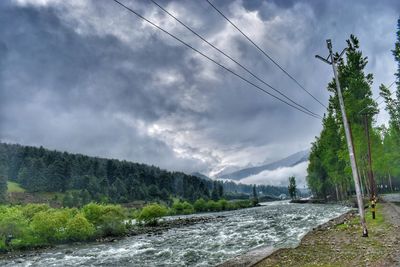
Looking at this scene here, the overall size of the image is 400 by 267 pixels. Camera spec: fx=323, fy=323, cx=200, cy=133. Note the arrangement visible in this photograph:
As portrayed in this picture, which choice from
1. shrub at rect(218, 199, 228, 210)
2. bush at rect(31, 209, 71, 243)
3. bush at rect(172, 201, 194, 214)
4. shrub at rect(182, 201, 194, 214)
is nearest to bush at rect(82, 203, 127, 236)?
bush at rect(31, 209, 71, 243)

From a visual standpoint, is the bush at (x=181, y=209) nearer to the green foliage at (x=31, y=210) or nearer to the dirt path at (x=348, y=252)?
the green foliage at (x=31, y=210)

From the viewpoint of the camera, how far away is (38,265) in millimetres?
36969

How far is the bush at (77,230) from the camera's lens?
61.2 metres

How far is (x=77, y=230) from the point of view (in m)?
61.3

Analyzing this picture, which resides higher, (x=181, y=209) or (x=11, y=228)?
(x=181, y=209)

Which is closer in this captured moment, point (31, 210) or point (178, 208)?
point (31, 210)

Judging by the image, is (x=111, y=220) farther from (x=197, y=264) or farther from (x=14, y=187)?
(x=14, y=187)

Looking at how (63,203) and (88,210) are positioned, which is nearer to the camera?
(88,210)

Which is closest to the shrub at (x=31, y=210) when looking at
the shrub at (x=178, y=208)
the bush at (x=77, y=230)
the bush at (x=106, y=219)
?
the bush at (x=106, y=219)

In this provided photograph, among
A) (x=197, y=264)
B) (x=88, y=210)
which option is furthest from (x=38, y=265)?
(x=88, y=210)

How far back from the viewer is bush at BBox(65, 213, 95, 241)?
6116 cm

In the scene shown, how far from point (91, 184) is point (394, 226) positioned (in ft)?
621

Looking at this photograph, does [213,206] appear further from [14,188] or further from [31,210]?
[14,188]

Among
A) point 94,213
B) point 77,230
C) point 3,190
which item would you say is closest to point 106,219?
point 94,213
